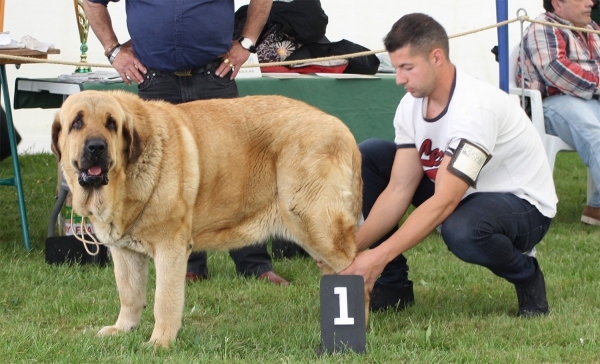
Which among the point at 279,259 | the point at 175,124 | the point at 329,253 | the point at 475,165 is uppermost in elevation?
the point at 175,124

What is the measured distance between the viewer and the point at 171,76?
14.5ft

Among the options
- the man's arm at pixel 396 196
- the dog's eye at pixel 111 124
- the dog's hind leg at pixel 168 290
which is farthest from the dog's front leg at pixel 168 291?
the man's arm at pixel 396 196

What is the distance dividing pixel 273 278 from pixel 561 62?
118 inches

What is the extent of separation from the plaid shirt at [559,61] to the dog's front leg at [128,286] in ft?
12.4

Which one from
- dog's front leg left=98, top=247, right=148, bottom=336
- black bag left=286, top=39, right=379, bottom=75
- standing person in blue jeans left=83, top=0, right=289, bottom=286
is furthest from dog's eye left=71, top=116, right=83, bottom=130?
black bag left=286, top=39, right=379, bottom=75

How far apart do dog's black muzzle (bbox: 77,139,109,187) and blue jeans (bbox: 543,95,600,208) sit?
4095 mm

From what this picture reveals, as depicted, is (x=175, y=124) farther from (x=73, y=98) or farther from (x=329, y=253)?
(x=329, y=253)

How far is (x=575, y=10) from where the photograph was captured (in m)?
6.21

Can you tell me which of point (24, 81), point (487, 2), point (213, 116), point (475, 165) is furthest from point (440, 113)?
point (487, 2)

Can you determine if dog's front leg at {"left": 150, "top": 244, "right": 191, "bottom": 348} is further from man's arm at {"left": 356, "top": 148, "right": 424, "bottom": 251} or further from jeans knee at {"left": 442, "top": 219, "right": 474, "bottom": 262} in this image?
jeans knee at {"left": 442, "top": 219, "right": 474, "bottom": 262}

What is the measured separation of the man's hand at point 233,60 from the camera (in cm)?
445

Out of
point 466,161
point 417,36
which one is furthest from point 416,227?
point 417,36

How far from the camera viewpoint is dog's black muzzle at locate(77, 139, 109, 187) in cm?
314

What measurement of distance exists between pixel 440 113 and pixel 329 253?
870 millimetres
